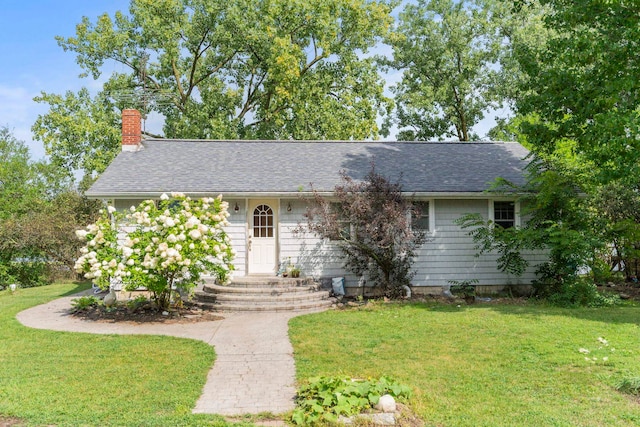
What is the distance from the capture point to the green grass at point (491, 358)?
4.73 metres

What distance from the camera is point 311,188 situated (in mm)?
12828

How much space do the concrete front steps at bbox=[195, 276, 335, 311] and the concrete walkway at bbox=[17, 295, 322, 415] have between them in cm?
38

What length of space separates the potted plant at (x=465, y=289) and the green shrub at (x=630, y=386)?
6.78 metres

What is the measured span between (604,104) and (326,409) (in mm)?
10140

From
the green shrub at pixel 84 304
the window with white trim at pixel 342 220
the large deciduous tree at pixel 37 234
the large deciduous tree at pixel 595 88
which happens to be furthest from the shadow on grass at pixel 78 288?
the large deciduous tree at pixel 595 88

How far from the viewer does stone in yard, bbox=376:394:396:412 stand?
4543 mm

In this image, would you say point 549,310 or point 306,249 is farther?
point 306,249

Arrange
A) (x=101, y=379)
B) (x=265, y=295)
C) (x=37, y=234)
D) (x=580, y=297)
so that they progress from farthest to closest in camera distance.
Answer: (x=37, y=234) < (x=265, y=295) < (x=580, y=297) < (x=101, y=379)

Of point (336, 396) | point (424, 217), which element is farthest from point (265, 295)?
point (336, 396)

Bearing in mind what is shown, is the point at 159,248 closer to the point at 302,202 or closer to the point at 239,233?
the point at 239,233

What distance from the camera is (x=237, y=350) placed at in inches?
293

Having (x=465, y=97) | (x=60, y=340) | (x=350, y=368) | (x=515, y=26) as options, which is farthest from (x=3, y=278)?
(x=515, y=26)

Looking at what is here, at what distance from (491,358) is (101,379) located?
209 inches

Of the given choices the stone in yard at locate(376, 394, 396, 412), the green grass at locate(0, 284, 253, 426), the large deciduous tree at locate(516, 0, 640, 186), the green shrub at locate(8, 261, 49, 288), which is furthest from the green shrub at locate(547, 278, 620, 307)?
the green shrub at locate(8, 261, 49, 288)
